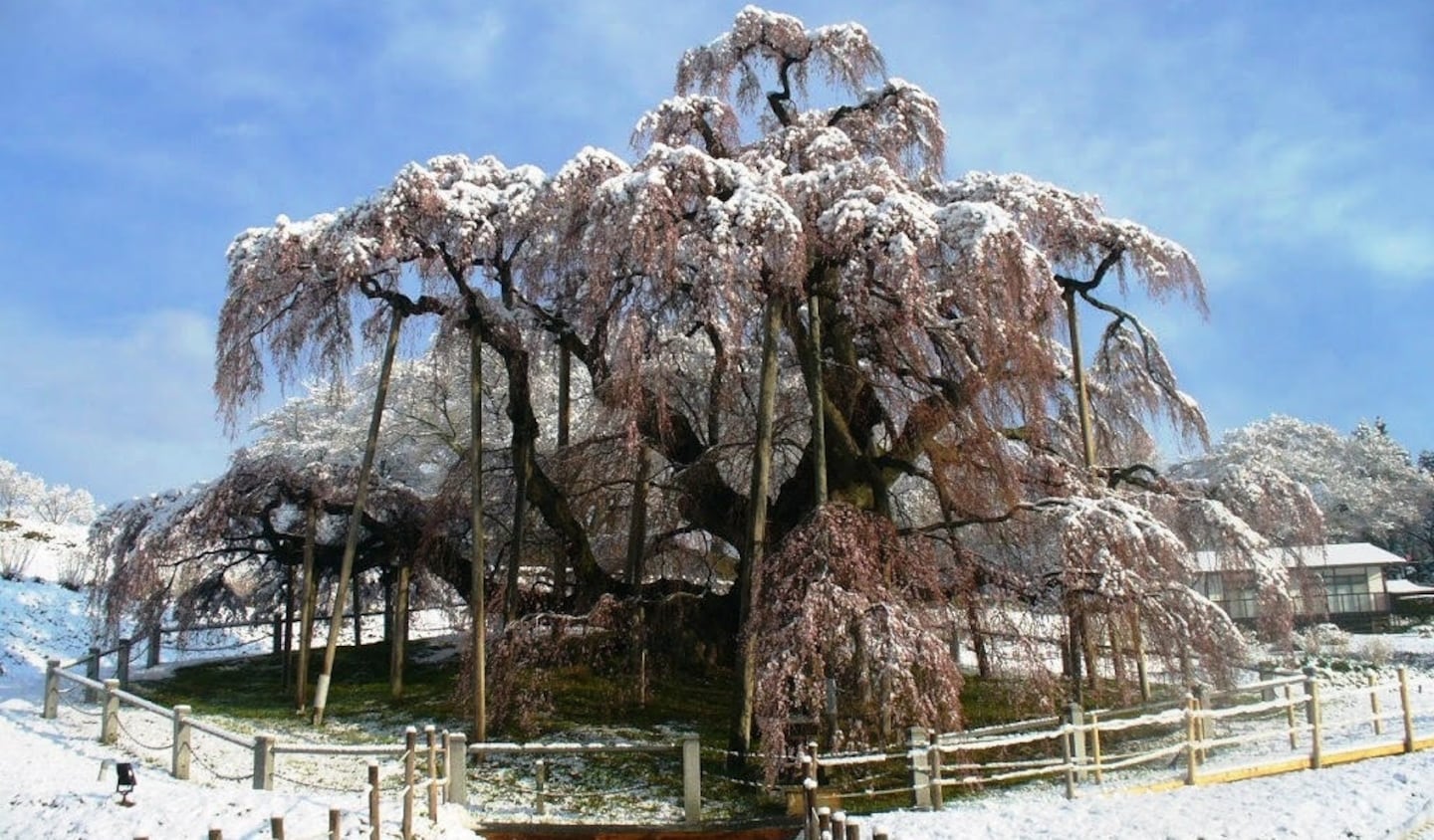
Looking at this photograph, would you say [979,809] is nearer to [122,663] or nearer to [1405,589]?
[122,663]

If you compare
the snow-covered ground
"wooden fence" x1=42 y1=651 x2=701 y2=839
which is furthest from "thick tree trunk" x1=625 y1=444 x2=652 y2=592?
Answer: the snow-covered ground

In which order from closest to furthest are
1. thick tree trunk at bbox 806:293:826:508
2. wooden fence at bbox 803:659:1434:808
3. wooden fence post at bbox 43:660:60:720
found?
1. wooden fence at bbox 803:659:1434:808
2. thick tree trunk at bbox 806:293:826:508
3. wooden fence post at bbox 43:660:60:720

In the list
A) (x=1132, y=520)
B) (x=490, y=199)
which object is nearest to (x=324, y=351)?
(x=490, y=199)

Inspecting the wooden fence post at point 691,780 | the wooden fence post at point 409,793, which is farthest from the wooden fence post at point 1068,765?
the wooden fence post at point 409,793

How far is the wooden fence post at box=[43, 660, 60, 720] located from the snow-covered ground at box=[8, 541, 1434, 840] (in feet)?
8.28

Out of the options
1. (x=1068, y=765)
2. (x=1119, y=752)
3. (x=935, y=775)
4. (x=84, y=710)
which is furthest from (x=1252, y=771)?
(x=84, y=710)

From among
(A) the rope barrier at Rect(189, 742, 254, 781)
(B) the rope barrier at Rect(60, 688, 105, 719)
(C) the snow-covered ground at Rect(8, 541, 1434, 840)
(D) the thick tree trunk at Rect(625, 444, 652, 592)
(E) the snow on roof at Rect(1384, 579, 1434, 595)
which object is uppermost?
(D) the thick tree trunk at Rect(625, 444, 652, 592)

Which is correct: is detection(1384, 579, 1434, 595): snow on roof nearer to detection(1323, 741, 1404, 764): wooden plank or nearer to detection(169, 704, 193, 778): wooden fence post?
detection(1323, 741, 1404, 764): wooden plank

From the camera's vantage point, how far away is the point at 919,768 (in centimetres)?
1202

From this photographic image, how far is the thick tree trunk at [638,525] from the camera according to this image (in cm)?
1767

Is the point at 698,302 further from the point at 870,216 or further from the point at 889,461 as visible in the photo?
the point at 889,461

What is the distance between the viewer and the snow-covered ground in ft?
33.0

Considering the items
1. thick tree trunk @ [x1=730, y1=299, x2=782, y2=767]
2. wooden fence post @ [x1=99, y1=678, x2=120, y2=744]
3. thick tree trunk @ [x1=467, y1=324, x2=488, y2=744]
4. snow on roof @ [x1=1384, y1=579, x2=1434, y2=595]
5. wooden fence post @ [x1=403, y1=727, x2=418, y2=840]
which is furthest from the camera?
snow on roof @ [x1=1384, y1=579, x2=1434, y2=595]

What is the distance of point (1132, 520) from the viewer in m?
14.5
